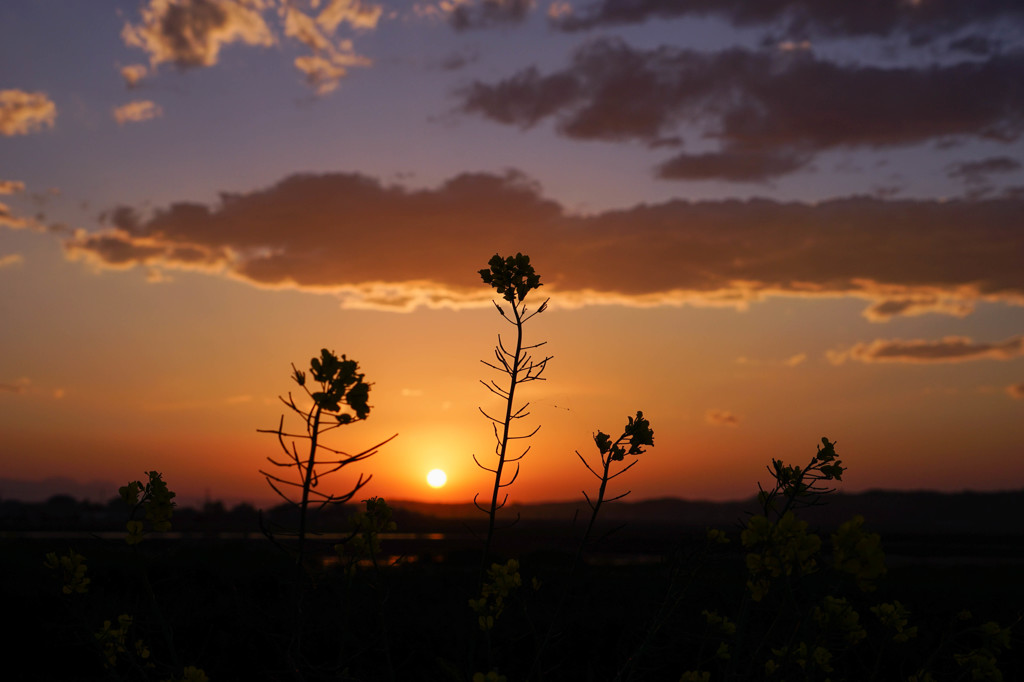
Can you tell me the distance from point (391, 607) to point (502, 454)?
689 centimetres

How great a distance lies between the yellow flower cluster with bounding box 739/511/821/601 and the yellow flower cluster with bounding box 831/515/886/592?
8 cm

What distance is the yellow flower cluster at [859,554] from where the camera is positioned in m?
2.08

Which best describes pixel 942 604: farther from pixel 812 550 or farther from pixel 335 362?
pixel 335 362

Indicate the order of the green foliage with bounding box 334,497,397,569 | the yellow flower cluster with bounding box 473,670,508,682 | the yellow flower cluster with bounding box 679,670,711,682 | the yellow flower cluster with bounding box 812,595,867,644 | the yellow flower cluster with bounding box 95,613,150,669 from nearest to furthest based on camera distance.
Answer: the yellow flower cluster with bounding box 812,595,867,644
the yellow flower cluster with bounding box 473,670,508,682
the green foliage with bounding box 334,497,397,569
the yellow flower cluster with bounding box 95,613,150,669
the yellow flower cluster with bounding box 679,670,711,682

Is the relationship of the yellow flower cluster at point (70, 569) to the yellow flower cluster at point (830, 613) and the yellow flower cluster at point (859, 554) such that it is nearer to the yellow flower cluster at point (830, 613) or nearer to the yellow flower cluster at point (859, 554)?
the yellow flower cluster at point (830, 613)

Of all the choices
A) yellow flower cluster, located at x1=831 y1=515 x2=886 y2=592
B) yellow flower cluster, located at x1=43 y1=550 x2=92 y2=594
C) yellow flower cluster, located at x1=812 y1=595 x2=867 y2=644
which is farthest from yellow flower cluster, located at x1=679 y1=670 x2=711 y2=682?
yellow flower cluster, located at x1=43 y1=550 x2=92 y2=594

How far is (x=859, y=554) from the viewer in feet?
6.96

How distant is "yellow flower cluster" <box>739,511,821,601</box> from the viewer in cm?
227

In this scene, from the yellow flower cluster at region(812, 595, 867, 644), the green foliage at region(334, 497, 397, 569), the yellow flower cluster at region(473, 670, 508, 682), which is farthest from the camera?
the green foliage at region(334, 497, 397, 569)

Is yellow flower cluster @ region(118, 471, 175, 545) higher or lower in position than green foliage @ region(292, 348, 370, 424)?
lower

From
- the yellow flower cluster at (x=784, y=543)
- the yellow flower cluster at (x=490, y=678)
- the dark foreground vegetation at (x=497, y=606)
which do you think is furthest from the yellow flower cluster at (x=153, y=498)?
the yellow flower cluster at (x=784, y=543)

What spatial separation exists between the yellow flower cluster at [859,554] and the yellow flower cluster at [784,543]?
0.25 feet

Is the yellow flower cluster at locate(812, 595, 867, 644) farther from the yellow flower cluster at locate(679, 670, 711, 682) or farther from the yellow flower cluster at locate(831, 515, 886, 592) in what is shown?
the yellow flower cluster at locate(679, 670, 711, 682)

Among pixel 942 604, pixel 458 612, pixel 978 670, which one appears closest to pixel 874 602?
pixel 942 604
